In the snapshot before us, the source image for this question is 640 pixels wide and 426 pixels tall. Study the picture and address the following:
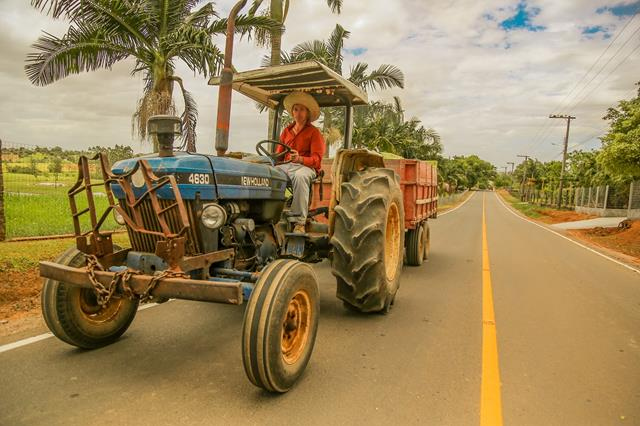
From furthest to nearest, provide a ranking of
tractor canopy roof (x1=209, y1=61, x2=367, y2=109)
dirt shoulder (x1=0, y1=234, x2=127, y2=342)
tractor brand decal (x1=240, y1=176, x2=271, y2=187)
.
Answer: tractor canopy roof (x1=209, y1=61, x2=367, y2=109) → dirt shoulder (x1=0, y1=234, x2=127, y2=342) → tractor brand decal (x1=240, y1=176, x2=271, y2=187)

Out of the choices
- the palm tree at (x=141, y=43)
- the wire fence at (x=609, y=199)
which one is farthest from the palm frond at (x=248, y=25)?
the wire fence at (x=609, y=199)

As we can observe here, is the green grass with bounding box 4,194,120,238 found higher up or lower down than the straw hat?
lower down

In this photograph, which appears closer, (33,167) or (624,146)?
(33,167)

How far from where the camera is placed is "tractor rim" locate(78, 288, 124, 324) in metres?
3.61

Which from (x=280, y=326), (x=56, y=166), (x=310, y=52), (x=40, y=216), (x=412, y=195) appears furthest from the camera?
(x=310, y=52)

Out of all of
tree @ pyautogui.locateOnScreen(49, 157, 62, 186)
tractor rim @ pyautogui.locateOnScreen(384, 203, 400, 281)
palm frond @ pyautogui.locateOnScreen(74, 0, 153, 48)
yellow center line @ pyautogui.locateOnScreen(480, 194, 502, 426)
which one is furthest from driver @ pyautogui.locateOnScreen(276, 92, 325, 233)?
tree @ pyautogui.locateOnScreen(49, 157, 62, 186)

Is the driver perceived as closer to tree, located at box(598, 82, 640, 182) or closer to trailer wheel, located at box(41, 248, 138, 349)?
trailer wheel, located at box(41, 248, 138, 349)

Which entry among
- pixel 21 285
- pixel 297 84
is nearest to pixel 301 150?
pixel 297 84

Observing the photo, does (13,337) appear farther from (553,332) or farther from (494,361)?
(553,332)

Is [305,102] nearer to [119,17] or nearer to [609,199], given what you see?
[119,17]

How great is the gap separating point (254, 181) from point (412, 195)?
148 inches

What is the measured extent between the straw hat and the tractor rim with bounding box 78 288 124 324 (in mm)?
2956

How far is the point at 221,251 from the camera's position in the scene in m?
3.46

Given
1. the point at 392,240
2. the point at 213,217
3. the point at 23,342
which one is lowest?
the point at 23,342
